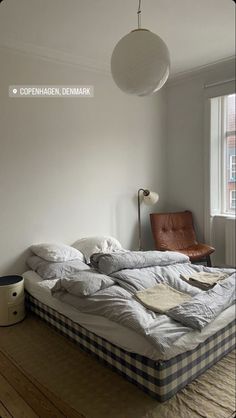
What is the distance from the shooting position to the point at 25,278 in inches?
115

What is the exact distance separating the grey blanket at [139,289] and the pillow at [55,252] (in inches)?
20.2

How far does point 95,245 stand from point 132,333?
1.58 m

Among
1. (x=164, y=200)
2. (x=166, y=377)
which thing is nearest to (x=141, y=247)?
(x=164, y=200)

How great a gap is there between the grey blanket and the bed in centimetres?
4

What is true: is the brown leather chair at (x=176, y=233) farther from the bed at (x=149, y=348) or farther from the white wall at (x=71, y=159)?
the bed at (x=149, y=348)

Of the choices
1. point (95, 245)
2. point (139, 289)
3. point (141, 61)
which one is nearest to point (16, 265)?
point (95, 245)

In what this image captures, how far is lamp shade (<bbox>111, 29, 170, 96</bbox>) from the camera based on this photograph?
1642mm

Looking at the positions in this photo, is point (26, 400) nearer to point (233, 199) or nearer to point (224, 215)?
point (224, 215)

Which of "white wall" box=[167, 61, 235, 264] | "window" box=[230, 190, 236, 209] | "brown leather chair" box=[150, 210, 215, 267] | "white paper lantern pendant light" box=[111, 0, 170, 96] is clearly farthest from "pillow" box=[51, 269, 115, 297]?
"window" box=[230, 190, 236, 209]

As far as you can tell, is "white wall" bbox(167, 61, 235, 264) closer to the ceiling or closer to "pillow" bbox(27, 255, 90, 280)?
the ceiling

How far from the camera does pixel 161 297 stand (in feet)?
7.13

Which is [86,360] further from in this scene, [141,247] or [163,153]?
[163,153]

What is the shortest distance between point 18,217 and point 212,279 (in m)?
1.82

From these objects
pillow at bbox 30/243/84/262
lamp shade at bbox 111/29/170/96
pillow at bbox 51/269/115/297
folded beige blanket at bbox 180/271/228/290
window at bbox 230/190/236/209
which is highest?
lamp shade at bbox 111/29/170/96
